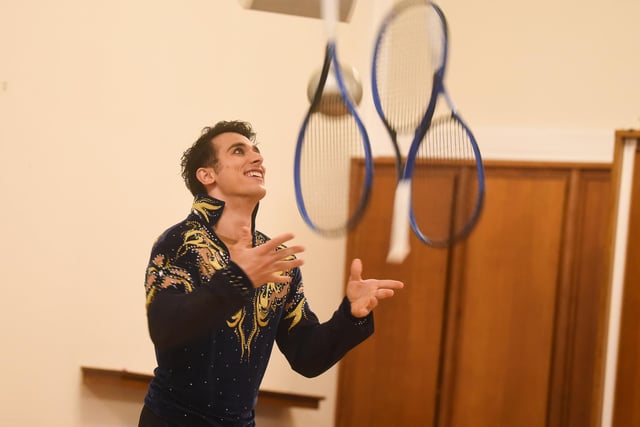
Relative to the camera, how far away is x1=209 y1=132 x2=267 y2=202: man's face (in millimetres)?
1703

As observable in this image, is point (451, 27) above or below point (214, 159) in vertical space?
above

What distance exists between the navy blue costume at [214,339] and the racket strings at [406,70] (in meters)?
0.54

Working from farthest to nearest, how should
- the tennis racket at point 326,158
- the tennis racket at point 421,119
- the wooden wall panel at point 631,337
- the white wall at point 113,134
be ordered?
the white wall at point 113,134, the wooden wall panel at point 631,337, the tennis racket at point 326,158, the tennis racket at point 421,119

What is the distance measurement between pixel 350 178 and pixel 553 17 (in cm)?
101

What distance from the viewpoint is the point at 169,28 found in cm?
271

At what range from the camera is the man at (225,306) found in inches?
53.7

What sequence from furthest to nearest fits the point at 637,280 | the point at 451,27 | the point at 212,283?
the point at 451,27 → the point at 637,280 → the point at 212,283

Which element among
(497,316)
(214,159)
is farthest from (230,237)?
(497,316)

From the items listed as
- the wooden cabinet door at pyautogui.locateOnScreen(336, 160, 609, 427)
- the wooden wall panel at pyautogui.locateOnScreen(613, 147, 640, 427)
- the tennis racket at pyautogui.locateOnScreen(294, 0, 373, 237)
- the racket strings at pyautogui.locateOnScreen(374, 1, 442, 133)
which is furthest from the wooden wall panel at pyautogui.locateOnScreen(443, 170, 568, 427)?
the racket strings at pyautogui.locateOnScreen(374, 1, 442, 133)

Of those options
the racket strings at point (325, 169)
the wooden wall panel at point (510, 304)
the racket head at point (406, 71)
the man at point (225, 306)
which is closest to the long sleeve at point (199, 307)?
the man at point (225, 306)

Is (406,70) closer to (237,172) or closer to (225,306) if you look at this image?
(237,172)

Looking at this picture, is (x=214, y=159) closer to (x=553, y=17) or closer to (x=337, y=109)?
(x=337, y=109)

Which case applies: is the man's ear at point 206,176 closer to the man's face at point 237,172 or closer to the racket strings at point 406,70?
the man's face at point 237,172

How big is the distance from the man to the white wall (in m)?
0.93
